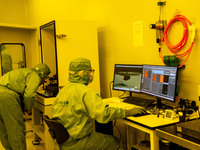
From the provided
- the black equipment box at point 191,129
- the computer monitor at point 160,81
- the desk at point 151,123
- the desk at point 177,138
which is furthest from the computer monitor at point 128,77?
the black equipment box at point 191,129

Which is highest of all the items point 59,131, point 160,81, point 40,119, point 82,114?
point 160,81

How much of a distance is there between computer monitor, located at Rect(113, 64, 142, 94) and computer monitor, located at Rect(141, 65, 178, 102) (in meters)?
0.09

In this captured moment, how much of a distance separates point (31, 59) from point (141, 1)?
2.84 meters

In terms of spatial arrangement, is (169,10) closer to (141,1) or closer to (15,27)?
(141,1)

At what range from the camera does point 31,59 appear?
468 centimetres

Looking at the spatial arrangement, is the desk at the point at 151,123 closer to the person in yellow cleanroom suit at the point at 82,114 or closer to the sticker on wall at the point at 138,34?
the person in yellow cleanroom suit at the point at 82,114

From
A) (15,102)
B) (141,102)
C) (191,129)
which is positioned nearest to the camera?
(191,129)

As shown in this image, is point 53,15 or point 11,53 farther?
point 11,53

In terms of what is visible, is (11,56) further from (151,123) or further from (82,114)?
(151,123)

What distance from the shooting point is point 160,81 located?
2.17m

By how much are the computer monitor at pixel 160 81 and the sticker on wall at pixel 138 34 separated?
0.40 m

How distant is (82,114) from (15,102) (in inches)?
44.6

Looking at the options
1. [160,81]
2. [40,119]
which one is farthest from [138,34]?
[40,119]

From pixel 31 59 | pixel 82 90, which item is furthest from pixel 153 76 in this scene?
pixel 31 59
